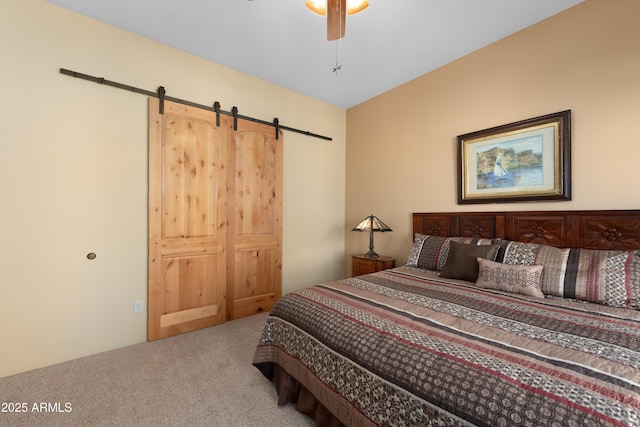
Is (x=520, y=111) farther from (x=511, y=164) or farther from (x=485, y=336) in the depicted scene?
(x=485, y=336)

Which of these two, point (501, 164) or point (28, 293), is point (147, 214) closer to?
point (28, 293)

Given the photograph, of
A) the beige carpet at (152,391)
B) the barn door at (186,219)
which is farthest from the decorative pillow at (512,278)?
the barn door at (186,219)

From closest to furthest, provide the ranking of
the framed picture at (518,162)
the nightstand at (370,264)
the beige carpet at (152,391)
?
the beige carpet at (152,391) → the framed picture at (518,162) → the nightstand at (370,264)

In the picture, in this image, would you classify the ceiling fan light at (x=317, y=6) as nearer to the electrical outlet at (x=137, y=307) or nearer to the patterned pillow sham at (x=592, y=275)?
the patterned pillow sham at (x=592, y=275)

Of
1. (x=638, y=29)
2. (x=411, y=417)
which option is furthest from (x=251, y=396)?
(x=638, y=29)

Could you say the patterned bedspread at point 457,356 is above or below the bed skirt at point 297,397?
above

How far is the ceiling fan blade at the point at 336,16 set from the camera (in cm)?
174

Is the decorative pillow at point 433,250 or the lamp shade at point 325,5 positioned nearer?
the lamp shade at point 325,5

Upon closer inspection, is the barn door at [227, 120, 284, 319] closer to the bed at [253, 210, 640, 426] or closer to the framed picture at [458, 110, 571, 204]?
the bed at [253, 210, 640, 426]

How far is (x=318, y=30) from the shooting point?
7.97ft

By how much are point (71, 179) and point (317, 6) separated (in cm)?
241

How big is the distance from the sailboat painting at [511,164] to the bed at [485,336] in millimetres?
308

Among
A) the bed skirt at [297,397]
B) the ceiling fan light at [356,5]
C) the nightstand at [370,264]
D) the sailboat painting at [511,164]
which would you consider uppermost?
the ceiling fan light at [356,5]

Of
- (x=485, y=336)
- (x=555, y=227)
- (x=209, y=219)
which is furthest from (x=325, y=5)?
(x=555, y=227)
